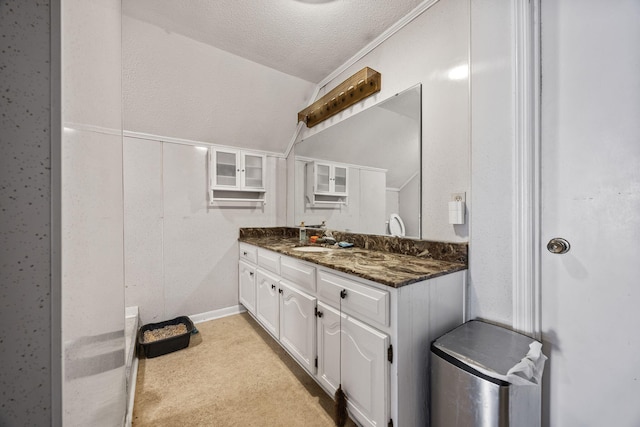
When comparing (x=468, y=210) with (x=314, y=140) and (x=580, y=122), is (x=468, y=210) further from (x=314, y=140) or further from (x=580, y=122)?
(x=314, y=140)

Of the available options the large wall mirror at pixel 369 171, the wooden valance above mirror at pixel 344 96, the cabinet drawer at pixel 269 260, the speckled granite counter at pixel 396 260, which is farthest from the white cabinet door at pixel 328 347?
the wooden valance above mirror at pixel 344 96

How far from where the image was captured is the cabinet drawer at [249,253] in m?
2.44

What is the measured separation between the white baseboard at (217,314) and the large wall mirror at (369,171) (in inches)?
51.6

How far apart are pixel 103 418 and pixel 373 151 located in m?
2.00

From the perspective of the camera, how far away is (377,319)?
1124 mm

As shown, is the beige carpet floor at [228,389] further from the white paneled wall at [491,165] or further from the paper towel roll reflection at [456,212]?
the paper towel roll reflection at [456,212]

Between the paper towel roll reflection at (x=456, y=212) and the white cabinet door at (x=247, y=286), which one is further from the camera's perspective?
the white cabinet door at (x=247, y=286)

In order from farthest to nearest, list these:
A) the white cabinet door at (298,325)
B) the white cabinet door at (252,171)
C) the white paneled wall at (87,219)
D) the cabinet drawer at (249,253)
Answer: the white cabinet door at (252,171) < the cabinet drawer at (249,253) < the white cabinet door at (298,325) < the white paneled wall at (87,219)

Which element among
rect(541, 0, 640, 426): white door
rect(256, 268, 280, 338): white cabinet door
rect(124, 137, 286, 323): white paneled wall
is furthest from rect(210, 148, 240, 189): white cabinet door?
rect(541, 0, 640, 426): white door

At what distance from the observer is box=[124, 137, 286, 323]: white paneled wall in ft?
7.73

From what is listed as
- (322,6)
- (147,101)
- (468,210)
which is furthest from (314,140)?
(468,210)

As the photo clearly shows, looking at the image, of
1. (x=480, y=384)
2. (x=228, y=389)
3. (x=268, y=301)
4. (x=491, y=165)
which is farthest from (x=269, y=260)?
(x=491, y=165)

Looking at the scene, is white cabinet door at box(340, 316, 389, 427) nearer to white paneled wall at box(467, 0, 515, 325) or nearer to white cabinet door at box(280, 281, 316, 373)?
white cabinet door at box(280, 281, 316, 373)

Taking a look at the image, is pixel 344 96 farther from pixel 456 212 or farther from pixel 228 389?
pixel 228 389
